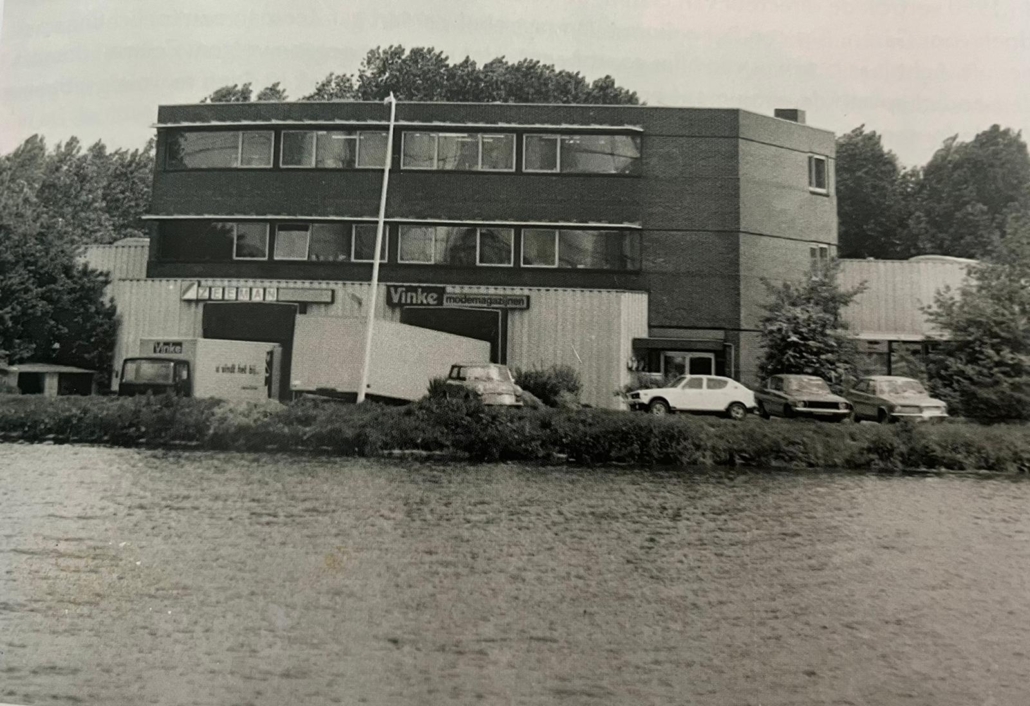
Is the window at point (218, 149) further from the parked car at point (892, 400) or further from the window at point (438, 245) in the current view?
the parked car at point (892, 400)

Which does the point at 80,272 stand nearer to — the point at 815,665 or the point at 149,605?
the point at 149,605

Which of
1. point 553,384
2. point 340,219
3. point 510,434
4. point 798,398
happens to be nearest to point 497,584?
point 510,434

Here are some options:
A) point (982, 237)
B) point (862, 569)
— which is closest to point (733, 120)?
point (982, 237)

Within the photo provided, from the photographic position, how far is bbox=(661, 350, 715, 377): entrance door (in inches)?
134

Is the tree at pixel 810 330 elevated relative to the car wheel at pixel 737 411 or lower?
elevated

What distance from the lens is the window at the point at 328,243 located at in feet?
12.5

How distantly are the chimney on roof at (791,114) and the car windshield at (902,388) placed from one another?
120 cm

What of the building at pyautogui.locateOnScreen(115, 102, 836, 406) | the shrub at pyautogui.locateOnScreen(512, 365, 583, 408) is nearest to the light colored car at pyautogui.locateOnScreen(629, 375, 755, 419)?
the building at pyautogui.locateOnScreen(115, 102, 836, 406)

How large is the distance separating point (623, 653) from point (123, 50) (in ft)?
12.1

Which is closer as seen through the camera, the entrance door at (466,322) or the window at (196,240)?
the entrance door at (466,322)

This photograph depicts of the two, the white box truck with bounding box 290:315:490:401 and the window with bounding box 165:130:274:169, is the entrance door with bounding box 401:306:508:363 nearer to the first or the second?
the white box truck with bounding box 290:315:490:401

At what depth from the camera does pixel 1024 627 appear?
2678mm

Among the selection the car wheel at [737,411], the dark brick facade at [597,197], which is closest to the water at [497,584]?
the car wheel at [737,411]

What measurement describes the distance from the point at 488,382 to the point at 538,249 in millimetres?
743
